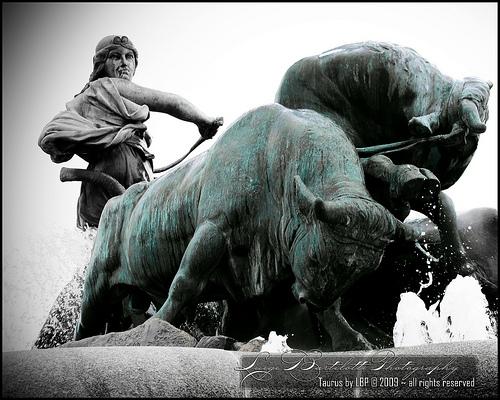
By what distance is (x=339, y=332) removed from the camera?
23.1 feet

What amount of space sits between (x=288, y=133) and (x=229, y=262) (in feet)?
3.44

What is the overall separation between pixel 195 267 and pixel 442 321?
232cm

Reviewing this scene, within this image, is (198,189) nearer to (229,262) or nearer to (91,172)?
(229,262)

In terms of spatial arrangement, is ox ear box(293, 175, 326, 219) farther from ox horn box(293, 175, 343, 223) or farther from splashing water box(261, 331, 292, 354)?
splashing water box(261, 331, 292, 354)

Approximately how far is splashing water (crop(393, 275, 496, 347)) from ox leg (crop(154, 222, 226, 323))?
1.73m

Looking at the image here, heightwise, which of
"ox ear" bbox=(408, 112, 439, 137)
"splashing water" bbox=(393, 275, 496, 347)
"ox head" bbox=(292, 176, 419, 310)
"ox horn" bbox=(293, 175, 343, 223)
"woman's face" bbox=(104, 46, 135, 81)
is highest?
"woman's face" bbox=(104, 46, 135, 81)

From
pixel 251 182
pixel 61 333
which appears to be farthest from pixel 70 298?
pixel 251 182

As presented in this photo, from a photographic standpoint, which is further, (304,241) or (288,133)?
(288,133)

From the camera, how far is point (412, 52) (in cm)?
775

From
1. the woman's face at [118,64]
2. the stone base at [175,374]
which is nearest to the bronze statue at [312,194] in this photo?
the stone base at [175,374]

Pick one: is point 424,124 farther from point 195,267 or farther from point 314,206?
point 195,267

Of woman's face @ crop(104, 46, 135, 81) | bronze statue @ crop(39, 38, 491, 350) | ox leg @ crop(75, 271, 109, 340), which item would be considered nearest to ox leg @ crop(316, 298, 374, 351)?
bronze statue @ crop(39, 38, 491, 350)

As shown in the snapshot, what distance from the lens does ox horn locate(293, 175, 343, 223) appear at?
6250 millimetres

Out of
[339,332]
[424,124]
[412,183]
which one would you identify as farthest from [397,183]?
[339,332]
